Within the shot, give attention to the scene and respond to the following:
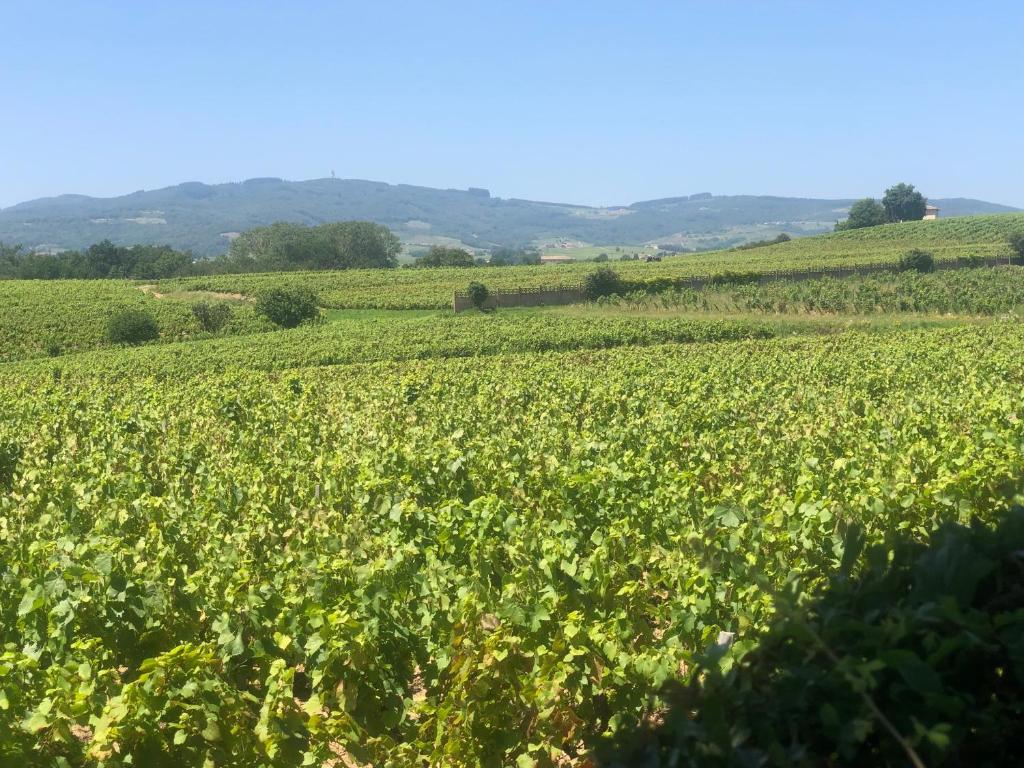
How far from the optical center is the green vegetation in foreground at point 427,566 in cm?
482

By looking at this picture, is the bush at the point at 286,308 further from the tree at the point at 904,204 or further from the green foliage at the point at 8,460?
the tree at the point at 904,204

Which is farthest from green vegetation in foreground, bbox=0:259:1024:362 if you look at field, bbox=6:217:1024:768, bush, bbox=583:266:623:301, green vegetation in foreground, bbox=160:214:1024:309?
field, bbox=6:217:1024:768

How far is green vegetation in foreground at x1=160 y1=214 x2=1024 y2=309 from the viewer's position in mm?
66312

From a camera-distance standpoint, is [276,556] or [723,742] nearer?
[723,742]

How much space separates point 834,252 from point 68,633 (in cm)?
9293

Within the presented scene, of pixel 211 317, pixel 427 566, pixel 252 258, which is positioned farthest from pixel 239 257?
pixel 427 566

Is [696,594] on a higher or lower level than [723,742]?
lower

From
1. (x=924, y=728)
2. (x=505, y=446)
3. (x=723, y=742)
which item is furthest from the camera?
(x=505, y=446)

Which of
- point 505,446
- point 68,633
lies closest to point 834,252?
point 505,446

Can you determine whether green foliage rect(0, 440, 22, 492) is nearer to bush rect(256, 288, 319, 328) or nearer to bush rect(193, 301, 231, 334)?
bush rect(256, 288, 319, 328)

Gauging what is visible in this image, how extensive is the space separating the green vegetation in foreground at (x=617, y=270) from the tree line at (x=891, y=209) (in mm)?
22445

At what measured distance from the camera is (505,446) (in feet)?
36.0

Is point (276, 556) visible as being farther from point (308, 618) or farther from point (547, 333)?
point (547, 333)

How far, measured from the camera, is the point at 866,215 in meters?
131
